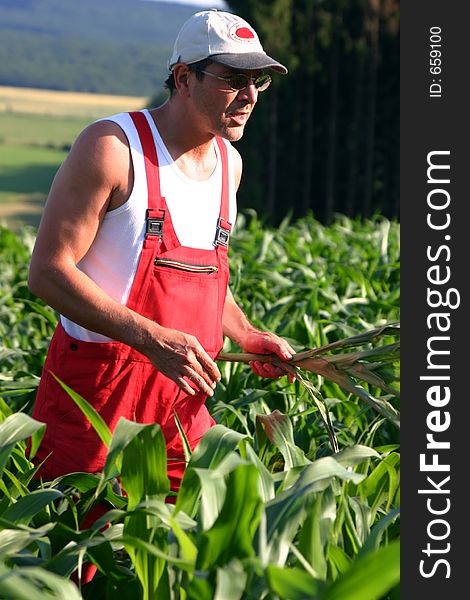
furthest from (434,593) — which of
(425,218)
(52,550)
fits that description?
(52,550)

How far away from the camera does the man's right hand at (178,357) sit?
7.13 ft

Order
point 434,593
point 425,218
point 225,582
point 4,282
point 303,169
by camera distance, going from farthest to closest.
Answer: point 303,169
point 4,282
point 425,218
point 434,593
point 225,582

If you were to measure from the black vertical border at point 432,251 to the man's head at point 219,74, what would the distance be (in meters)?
0.55

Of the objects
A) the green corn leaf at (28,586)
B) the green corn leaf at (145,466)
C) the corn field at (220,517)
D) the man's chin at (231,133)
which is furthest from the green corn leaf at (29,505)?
the man's chin at (231,133)

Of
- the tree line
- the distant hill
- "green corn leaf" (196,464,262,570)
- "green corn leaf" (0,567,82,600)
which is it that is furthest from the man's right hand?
the distant hill

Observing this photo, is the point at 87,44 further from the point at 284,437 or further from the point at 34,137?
the point at 284,437

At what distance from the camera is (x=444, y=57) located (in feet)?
5.63

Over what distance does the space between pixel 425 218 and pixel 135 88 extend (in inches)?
3695

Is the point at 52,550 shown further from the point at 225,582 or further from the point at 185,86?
the point at 185,86

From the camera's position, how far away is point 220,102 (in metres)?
2.28

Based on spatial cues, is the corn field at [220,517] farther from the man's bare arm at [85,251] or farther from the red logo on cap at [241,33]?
the red logo on cap at [241,33]

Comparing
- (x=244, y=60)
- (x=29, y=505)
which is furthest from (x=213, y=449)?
(x=244, y=60)

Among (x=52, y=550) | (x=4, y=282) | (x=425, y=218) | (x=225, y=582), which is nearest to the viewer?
(x=225, y=582)

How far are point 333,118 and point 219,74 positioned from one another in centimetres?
2576
